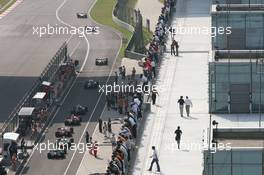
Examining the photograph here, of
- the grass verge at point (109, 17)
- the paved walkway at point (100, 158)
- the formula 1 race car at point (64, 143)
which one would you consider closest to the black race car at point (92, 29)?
the grass verge at point (109, 17)

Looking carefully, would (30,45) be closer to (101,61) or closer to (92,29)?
(92,29)

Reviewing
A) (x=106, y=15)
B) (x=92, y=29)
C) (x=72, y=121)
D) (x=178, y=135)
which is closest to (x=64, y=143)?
(x=72, y=121)

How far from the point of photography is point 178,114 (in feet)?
274

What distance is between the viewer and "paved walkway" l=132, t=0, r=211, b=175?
7175 cm

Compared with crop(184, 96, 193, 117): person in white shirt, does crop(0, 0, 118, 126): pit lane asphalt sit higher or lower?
lower

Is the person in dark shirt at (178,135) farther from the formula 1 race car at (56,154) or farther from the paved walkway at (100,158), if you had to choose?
the formula 1 race car at (56,154)

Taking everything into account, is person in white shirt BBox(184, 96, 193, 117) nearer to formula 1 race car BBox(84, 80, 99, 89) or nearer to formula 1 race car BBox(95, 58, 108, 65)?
formula 1 race car BBox(84, 80, 99, 89)

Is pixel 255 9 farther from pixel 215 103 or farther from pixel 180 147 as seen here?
pixel 180 147

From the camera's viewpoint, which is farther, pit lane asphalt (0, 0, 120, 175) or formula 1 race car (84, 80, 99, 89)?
formula 1 race car (84, 80, 99, 89)

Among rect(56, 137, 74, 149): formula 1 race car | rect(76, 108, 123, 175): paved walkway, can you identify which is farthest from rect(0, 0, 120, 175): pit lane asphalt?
rect(56, 137, 74, 149): formula 1 race car

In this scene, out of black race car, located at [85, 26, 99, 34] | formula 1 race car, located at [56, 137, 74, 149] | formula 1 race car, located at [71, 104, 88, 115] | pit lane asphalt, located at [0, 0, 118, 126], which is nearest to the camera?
formula 1 race car, located at [56, 137, 74, 149]

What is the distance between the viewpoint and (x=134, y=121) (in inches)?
3012

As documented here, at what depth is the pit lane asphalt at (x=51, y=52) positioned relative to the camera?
259 ft

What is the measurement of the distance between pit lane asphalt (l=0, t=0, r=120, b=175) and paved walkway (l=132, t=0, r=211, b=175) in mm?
5385
